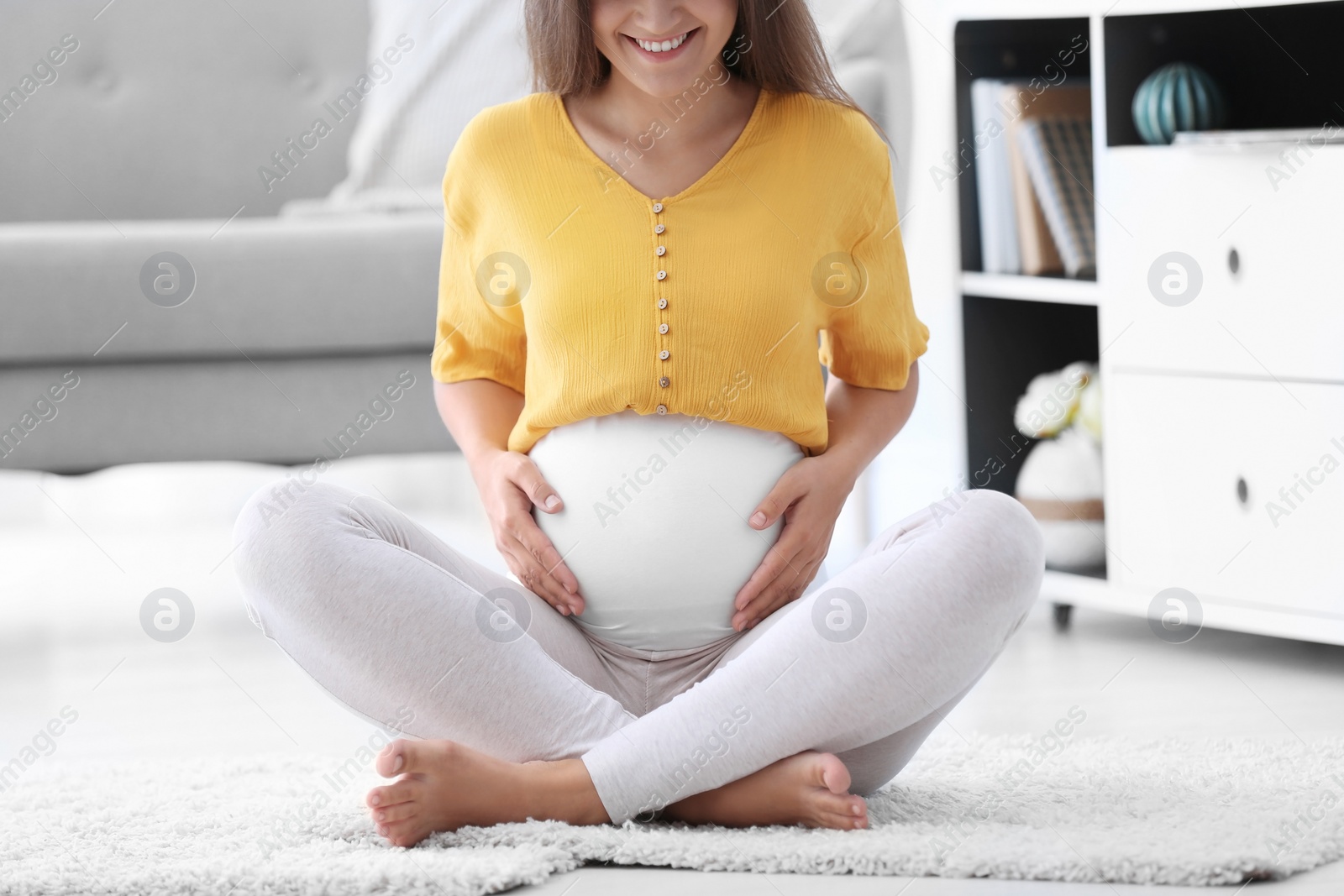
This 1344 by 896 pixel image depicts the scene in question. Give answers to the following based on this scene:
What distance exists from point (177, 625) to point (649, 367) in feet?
3.00

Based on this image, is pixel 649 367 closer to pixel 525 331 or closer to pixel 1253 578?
pixel 525 331

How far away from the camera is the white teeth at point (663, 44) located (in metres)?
0.97

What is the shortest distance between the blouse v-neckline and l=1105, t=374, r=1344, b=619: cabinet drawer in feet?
2.11

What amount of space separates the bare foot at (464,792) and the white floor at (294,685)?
5cm

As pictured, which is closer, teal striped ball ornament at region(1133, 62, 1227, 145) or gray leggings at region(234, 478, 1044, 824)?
gray leggings at region(234, 478, 1044, 824)

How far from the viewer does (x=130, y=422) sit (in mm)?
1634

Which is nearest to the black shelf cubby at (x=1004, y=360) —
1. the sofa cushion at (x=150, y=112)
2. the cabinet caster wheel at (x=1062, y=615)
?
the cabinet caster wheel at (x=1062, y=615)

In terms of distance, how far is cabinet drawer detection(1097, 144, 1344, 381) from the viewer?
1.34 meters

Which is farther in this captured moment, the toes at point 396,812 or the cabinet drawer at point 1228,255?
the cabinet drawer at point 1228,255

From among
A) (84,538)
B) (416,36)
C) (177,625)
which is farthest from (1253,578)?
(84,538)

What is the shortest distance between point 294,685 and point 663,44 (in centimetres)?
77

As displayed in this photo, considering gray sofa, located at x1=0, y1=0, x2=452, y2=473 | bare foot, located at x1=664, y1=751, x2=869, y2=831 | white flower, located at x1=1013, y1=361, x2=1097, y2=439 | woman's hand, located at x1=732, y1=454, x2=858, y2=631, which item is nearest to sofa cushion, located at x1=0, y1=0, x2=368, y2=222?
gray sofa, located at x1=0, y1=0, x2=452, y2=473

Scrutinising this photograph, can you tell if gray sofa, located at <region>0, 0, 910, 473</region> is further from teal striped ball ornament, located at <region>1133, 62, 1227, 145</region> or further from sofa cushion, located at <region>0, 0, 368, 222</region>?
sofa cushion, located at <region>0, 0, 368, 222</region>

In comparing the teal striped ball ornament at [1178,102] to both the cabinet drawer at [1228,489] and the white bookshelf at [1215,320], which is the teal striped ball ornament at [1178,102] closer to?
the white bookshelf at [1215,320]
